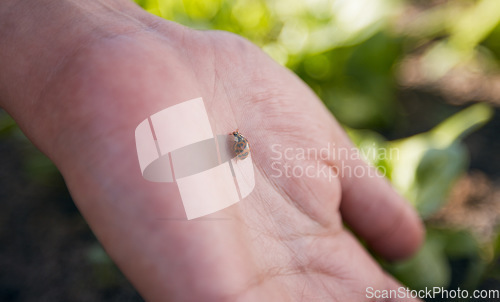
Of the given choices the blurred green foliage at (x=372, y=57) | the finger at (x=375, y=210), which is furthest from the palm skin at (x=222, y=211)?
the blurred green foliage at (x=372, y=57)

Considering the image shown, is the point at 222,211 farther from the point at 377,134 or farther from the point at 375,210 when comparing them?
the point at 377,134

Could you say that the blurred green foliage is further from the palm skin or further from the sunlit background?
the palm skin

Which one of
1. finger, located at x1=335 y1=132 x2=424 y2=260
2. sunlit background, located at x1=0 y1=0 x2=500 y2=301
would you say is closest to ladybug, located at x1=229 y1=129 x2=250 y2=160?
finger, located at x1=335 y1=132 x2=424 y2=260

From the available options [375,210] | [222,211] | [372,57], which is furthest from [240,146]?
[372,57]

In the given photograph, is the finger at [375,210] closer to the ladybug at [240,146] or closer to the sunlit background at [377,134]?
the sunlit background at [377,134]

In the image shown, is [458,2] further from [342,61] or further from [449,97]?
[342,61]

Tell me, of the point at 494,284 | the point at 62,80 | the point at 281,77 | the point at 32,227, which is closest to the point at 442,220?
the point at 494,284
